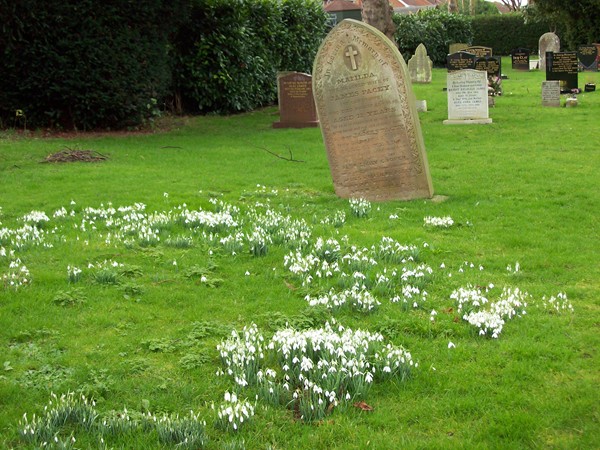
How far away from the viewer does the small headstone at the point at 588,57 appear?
35656 millimetres

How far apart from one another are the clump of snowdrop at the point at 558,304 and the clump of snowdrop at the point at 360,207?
3.47m

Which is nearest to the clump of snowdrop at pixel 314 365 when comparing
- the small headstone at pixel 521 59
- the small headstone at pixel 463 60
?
the small headstone at pixel 463 60

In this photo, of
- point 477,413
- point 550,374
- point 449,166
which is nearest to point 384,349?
point 477,413

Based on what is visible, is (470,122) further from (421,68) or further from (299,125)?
(421,68)

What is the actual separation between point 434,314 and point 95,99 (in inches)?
518

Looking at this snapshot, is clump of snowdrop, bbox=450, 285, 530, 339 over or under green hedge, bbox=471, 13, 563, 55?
under

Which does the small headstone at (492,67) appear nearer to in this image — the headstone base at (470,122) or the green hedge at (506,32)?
the headstone base at (470,122)

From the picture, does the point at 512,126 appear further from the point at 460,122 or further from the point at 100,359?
the point at 100,359

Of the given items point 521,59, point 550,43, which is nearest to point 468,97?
point 550,43

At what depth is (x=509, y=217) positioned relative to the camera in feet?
29.5

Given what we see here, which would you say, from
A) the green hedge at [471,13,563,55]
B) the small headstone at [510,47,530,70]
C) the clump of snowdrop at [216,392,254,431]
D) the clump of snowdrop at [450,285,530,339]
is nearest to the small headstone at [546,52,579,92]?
the small headstone at [510,47,530,70]

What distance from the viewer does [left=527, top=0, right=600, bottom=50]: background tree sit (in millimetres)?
37906

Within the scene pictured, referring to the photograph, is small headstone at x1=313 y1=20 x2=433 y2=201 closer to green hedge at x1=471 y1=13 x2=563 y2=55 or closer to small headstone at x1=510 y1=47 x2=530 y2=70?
small headstone at x1=510 y1=47 x2=530 y2=70

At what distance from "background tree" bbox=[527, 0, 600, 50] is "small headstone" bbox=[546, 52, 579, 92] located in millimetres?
13738
